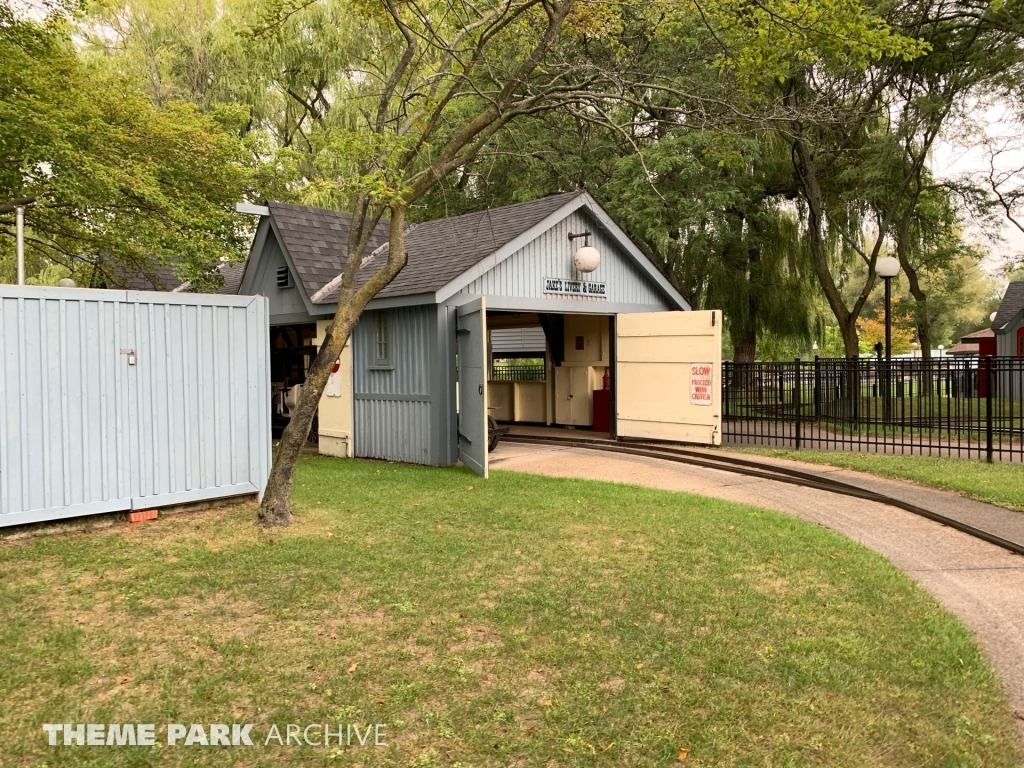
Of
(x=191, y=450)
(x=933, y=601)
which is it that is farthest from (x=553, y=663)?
(x=191, y=450)

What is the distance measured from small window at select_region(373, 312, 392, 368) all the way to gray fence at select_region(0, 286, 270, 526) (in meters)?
4.86

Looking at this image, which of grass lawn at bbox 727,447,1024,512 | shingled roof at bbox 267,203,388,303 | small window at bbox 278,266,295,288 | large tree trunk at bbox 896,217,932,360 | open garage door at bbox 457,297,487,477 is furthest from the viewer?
large tree trunk at bbox 896,217,932,360

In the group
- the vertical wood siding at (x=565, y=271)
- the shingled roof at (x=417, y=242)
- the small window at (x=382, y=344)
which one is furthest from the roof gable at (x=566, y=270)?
the small window at (x=382, y=344)

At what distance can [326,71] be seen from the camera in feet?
89.5

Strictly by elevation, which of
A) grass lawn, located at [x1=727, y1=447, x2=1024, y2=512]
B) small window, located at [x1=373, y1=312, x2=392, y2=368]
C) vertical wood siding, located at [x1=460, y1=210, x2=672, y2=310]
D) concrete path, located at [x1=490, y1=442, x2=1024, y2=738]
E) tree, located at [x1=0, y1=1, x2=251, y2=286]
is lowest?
concrete path, located at [x1=490, y1=442, x2=1024, y2=738]

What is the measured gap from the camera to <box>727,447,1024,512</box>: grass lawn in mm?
9148

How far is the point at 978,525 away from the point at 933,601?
9.12 feet

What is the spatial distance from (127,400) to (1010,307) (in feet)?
103

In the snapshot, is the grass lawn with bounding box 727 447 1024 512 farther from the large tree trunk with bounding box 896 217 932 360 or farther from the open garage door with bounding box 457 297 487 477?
the large tree trunk with bounding box 896 217 932 360

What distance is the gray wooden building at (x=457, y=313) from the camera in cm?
1262

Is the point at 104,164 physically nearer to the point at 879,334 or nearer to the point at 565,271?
the point at 565,271

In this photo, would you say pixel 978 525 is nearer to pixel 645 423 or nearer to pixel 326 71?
pixel 645 423

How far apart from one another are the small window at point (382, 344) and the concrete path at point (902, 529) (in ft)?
8.24

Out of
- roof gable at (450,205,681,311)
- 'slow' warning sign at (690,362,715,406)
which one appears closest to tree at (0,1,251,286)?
roof gable at (450,205,681,311)
